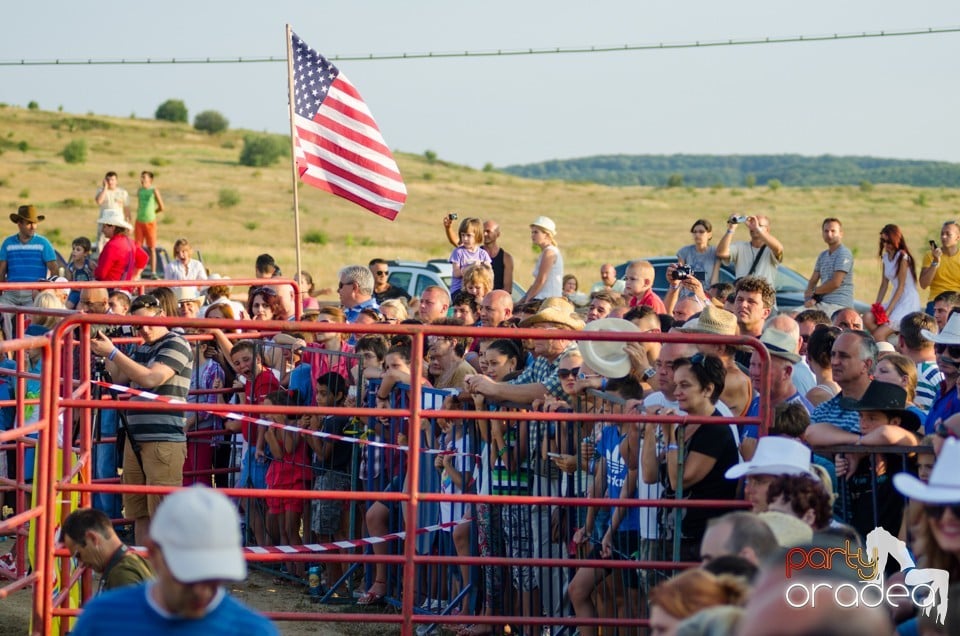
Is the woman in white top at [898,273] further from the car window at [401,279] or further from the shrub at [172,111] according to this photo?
the shrub at [172,111]

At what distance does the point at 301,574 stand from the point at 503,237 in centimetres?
4681

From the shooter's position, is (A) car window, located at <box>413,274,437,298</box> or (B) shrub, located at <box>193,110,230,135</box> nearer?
(A) car window, located at <box>413,274,437,298</box>

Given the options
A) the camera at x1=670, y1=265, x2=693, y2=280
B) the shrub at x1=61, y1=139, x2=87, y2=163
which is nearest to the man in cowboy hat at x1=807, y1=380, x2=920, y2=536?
the camera at x1=670, y1=265, x2=693, y2=280

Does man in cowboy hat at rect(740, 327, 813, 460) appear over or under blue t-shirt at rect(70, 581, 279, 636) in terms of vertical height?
over

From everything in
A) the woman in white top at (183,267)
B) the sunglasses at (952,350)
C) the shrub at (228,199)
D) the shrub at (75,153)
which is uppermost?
the shrub at (75,153)

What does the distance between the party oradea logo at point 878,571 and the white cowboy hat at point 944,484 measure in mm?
363

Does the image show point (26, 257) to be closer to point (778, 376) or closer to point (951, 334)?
point (778, 376)

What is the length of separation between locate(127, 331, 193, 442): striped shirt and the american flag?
4047 mm

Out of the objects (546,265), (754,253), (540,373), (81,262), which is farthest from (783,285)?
(540,373)

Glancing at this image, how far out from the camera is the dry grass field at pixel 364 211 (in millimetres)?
49375

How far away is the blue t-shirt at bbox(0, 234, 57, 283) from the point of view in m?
17.1

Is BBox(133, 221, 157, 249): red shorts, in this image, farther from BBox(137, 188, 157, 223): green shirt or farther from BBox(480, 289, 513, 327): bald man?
BBox(480, 289, 513, 327): bald man

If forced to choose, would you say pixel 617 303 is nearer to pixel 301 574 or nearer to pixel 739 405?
pixel 301 574

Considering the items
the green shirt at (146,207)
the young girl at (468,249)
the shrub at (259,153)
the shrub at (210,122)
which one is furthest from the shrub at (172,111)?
the young girl at (468,249)
